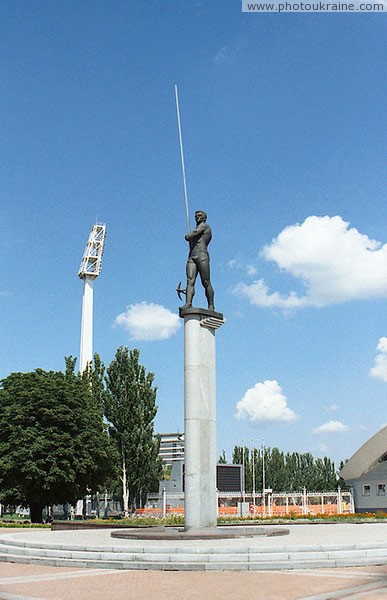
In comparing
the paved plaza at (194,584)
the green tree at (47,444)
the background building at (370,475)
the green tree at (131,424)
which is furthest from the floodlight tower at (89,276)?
the paved plaza at (194,584)

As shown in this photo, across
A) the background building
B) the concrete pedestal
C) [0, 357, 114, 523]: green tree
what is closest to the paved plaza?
the concrete pedestal

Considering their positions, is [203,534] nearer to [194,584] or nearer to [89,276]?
[194,584]

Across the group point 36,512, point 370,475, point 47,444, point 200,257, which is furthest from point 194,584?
point 370,475

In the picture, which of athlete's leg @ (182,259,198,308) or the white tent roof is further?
the white tent roof

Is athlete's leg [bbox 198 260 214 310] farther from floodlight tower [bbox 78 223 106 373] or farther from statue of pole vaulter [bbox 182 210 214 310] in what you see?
floodlight tower [bbox 78 223 106 373]

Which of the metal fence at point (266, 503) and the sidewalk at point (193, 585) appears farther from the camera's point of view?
the metal fence at point (266, 503)

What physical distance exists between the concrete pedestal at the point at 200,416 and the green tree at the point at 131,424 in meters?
30.3

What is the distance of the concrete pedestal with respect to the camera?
735 inches

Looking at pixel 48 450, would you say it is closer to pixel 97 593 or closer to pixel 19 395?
pixel 19 395

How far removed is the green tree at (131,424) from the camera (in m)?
48.8

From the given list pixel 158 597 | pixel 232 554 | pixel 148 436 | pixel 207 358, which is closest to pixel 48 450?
pixel 148 436

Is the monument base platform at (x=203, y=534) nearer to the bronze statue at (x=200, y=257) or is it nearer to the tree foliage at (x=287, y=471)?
the bronze statue at (x=200, y=257)

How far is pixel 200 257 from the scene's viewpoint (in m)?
21.0

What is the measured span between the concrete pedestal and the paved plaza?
Result: 5.79 metres
